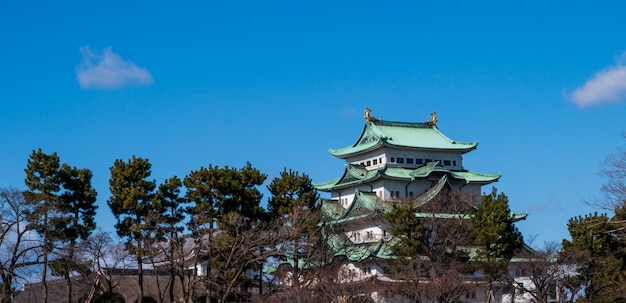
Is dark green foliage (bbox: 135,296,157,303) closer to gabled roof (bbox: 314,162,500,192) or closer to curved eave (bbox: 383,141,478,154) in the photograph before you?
gabled roof (bbox: 314,162,500,192)

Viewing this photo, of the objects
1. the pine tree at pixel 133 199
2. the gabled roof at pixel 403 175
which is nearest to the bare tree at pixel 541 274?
A: the gabled roof at pixel 403 175

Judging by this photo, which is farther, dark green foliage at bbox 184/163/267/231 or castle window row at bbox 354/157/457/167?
castle window row at bbox 354/157/457/167

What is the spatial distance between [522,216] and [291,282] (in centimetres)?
1743

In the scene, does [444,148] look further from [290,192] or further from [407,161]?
[290,192]

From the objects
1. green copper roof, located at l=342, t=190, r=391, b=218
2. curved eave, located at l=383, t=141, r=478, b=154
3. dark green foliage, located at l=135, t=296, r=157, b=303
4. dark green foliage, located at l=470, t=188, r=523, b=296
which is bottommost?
dark green foliage, located at l=135, t=296, r=157, b=303

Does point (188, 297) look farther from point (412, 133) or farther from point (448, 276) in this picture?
point (412, 133)

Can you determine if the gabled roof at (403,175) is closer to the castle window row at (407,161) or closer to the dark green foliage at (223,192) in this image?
the castle window row at (407,161)

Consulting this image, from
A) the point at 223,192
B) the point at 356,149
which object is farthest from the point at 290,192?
the point at 356,149

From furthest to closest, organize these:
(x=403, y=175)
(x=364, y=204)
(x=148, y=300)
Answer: (x=403, y=175) < (x=364, y=204) < (x=148, y=300)

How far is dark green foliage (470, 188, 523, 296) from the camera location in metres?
45.6

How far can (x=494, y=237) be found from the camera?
149 ft

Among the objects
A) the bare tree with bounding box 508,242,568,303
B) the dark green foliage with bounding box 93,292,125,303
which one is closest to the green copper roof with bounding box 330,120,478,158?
the bare tree with bounding box 508,242,568,303

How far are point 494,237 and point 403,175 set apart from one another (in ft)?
42.0

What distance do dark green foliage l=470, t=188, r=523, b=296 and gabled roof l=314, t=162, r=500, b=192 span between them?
10.1 meters
